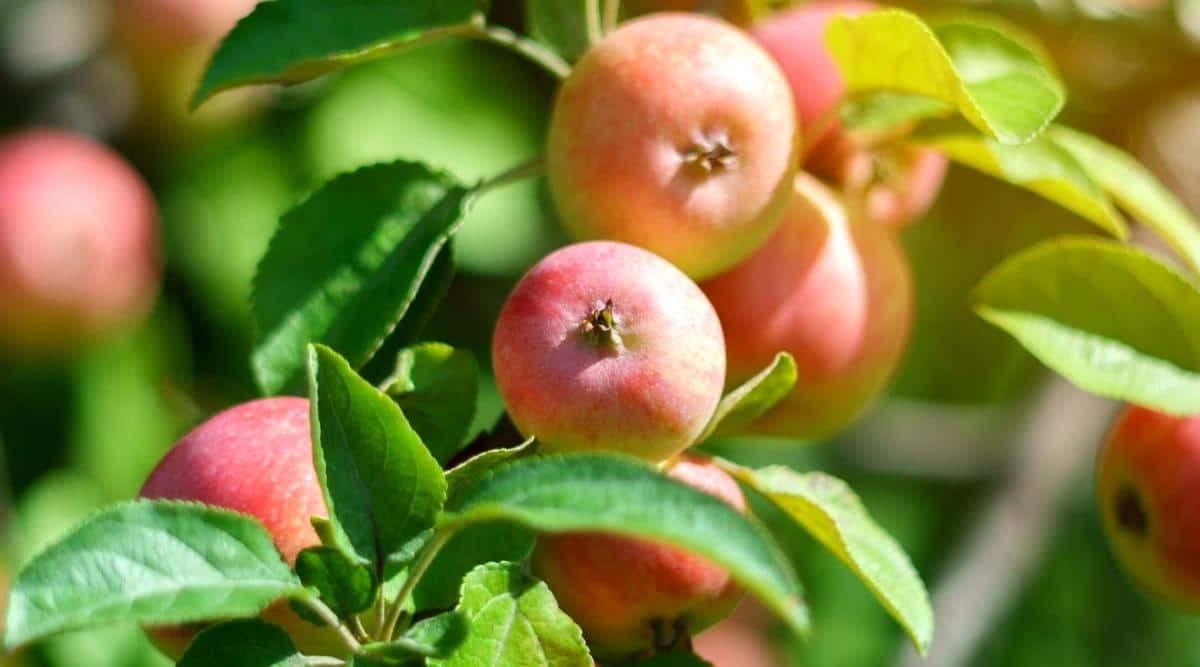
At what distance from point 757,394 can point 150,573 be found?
0.37 m

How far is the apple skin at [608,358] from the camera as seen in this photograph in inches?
30.6

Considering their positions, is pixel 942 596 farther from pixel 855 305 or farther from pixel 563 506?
pixel 563 506

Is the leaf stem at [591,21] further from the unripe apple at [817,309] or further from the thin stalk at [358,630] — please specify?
the thin stalk at [358,630]

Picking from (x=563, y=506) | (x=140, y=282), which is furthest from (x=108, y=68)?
(x=563, y=506)

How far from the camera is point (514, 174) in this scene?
1.00 m

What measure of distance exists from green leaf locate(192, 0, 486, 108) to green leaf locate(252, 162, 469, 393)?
0.08 meters

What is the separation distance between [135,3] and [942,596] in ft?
4.42

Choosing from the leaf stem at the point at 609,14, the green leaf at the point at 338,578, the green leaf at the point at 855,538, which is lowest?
the green leaf at the point at 855,538

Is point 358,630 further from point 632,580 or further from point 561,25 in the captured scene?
point 561,25

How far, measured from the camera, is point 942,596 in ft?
5.87

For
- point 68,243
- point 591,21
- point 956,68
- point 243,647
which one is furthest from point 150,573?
point 68,243

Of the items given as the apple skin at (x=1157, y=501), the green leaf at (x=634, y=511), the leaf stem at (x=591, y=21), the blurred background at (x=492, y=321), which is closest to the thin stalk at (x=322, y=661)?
the green leaf at (x=634, y=511)

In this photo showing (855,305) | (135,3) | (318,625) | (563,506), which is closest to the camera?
(563,506)

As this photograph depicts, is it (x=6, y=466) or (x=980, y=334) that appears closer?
(x=6, y=466)
